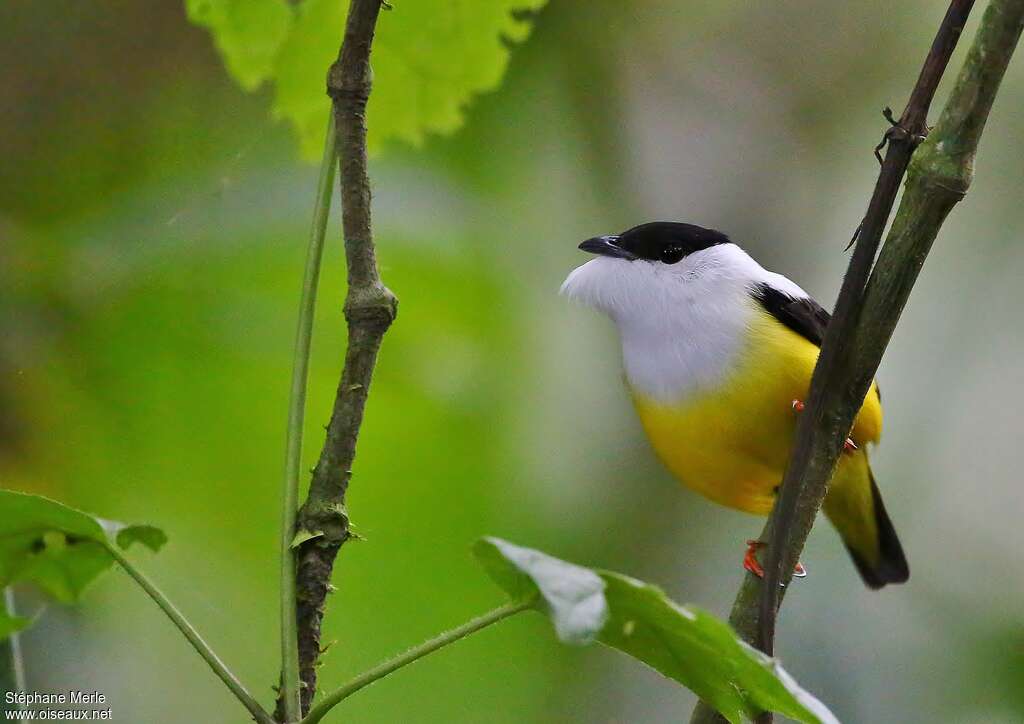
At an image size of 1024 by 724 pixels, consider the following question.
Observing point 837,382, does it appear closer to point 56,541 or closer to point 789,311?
point 56,541

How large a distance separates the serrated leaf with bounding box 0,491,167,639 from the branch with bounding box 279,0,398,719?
0.46 feet

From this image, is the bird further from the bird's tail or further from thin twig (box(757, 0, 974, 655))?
thin twig (box(757, 0, 974, 655))

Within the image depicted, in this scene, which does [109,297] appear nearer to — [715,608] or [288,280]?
[288,280]

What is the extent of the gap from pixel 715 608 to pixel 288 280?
4.04ft

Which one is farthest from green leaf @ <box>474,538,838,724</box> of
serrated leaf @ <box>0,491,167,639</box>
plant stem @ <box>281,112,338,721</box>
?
serrated leaf @ <box>0,491,167,639</box>

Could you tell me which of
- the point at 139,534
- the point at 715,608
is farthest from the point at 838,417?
the point at 715,608

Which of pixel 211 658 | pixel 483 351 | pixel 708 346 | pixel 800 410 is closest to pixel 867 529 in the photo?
pixel 800 410

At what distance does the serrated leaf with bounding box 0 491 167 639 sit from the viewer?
3.17ft

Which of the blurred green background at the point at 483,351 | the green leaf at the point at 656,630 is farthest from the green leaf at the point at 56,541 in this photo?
the blurred green background at the point at 483,351

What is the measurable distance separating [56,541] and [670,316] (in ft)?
3.46

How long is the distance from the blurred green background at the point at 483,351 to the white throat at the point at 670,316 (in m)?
0.41

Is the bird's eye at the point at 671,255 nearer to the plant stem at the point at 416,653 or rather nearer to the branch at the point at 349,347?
the branch at the point at 349,347

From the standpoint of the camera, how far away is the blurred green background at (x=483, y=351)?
75.5 inches

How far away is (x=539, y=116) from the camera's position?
2561 millimetres
